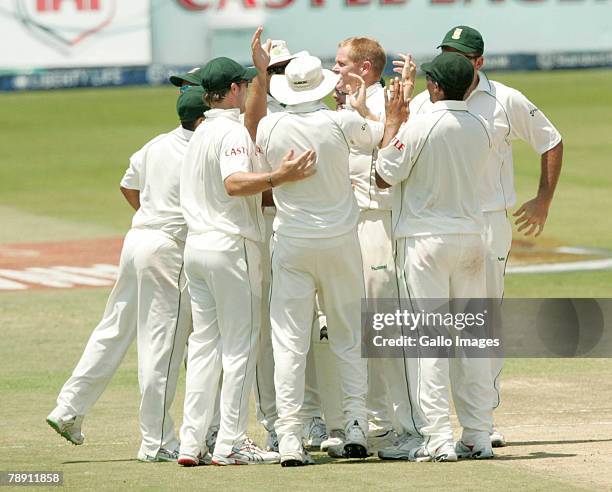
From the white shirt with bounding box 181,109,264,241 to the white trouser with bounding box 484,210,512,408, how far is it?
4.34 feet

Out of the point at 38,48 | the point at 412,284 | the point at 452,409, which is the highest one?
the point at 412,284

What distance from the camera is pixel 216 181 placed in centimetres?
746

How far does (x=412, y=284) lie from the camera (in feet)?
24.3

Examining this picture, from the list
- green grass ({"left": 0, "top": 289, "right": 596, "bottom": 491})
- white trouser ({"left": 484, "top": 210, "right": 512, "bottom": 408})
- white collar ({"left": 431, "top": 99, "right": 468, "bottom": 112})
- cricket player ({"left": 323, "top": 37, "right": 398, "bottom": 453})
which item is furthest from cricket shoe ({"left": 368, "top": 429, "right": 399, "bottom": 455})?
white collar ({"left": 431, "top": 99, "right": 468, "bottom": 112})

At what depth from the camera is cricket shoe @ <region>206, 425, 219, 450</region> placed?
25.9 feet

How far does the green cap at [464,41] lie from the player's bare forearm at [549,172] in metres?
0.79

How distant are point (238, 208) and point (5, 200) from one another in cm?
1551

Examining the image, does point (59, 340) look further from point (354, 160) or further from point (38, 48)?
point (38, 48)

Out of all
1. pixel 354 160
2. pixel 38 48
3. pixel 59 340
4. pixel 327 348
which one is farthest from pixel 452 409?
pixel 38 48

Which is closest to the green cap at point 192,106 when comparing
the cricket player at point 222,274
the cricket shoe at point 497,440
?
the cricket player at point 222,274

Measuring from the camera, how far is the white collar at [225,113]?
7.52m

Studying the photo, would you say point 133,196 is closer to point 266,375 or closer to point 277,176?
point 266,375

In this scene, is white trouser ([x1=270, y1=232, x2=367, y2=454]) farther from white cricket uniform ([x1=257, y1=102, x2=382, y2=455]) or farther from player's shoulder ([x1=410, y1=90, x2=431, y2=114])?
player's shoulder ([x1=410, y1=90, x2=431, y2=114])

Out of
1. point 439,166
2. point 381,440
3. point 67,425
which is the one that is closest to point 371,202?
point 439,166
